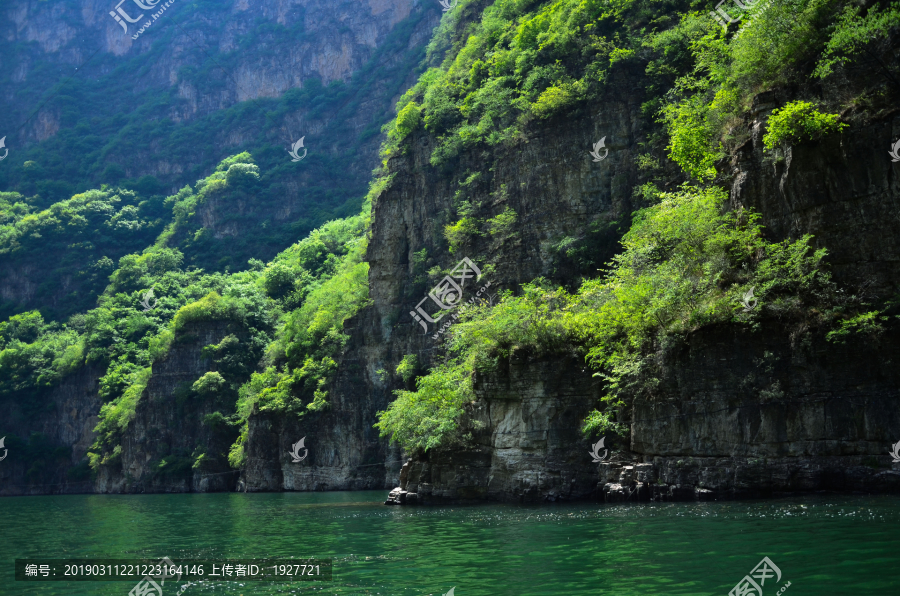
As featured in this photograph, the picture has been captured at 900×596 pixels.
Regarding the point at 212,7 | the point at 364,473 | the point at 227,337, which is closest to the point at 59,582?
the point at 364,473

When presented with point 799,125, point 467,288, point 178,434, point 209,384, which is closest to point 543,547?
point 799,125

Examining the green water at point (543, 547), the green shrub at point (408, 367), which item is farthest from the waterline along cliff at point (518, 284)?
the green water at point (543, 547)

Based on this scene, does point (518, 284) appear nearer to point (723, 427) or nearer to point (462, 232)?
point (462, 232)

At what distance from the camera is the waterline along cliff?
2747 cm

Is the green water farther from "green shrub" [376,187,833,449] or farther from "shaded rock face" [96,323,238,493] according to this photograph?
"shaded rock face" [96,323,238,493]

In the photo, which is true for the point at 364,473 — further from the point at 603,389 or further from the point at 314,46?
the point at 314,46

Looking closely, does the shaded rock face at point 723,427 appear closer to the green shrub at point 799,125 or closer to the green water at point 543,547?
the green water at point 543,547

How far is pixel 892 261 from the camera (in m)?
26.8

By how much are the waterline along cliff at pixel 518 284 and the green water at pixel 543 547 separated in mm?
3986

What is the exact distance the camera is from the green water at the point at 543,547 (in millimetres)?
13630

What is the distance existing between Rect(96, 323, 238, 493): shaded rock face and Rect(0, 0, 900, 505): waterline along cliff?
0.89 feet

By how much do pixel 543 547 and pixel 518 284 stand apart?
29286mm

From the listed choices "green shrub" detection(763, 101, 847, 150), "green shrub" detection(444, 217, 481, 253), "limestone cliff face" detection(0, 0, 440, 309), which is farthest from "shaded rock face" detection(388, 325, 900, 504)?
"limestone cliff face" detection(0, 0, 440, 309)

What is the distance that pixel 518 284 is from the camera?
4669cm
